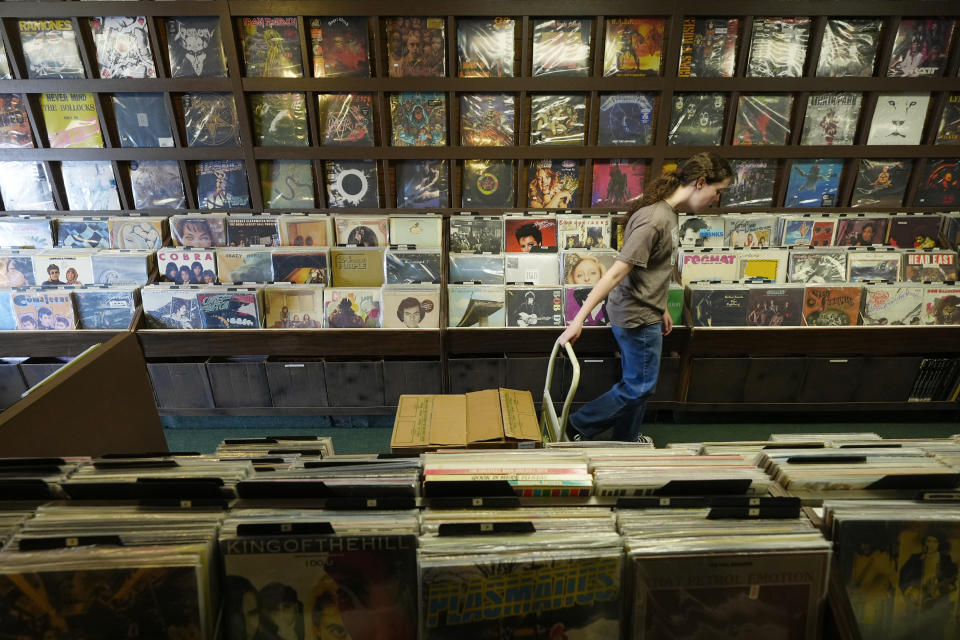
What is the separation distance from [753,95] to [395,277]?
2.61 metres

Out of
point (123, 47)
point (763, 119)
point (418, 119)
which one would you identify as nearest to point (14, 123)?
point (123, 47)

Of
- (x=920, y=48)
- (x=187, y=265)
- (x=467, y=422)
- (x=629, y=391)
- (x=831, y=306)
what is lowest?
(x=629, y=391)

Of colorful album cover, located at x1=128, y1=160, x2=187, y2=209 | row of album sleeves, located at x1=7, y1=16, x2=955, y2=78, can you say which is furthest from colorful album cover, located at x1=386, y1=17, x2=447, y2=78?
colorful album cover, located at x1=128, y1=160, x2=187, y2=209

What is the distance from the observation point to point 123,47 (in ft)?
10.2

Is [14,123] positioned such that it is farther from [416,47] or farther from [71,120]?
[416,47]

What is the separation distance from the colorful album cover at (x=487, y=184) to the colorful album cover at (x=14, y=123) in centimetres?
283

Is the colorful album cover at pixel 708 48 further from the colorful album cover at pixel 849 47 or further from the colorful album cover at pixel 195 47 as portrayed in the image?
the colorful album cover at pixel 195 47

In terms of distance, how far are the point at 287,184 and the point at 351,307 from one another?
100 centimetres

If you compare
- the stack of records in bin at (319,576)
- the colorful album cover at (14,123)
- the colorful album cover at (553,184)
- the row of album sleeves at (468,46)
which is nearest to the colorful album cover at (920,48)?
the row of album sleeves at (468,46)

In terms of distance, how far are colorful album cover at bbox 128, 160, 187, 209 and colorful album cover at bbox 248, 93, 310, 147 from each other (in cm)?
66

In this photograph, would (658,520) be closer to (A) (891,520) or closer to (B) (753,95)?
(A) (891,520)

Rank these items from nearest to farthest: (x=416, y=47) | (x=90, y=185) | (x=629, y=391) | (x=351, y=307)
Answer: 1. (x=629, y=391)
2. (x=416, y=47)
3. (x=351, y=307)
4. (x=90, y=185)

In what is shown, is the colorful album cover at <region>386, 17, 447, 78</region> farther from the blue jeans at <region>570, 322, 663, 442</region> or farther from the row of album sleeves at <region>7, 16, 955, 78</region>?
the blue jeans at <region>570, 322, 663, 442</region>

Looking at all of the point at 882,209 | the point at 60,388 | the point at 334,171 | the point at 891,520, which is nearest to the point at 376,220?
the point at 334,171
